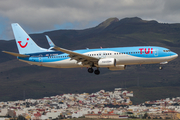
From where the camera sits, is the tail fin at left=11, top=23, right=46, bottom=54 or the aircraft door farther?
the tail fin at left=11, top=23, right=46, bottom=54

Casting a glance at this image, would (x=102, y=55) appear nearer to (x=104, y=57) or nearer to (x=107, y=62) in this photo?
(x=104, y=57)

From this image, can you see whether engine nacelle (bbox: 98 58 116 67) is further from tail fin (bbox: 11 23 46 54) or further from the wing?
tail fin (bbox: 11 23 46 54)

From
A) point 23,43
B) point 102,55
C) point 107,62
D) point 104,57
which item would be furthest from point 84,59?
point 23,43

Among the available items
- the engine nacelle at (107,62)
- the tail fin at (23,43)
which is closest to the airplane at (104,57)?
the engine nacelle at (107,62)

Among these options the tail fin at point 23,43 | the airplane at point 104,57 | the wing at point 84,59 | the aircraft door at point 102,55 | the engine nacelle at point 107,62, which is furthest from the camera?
the tail fin at point 23,43

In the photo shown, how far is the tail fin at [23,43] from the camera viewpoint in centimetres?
7756

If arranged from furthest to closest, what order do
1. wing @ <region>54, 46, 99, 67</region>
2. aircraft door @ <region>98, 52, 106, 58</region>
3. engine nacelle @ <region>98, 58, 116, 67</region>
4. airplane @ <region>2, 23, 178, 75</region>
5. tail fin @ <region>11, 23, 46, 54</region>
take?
tail fin @ <region>11, 23, 46, 54</region>
aircraft door @ <region>98, 52, 106, 58</region>
airplane @ <region>2, 23, 178, 75</region>
wing @ <region>54, 46, 99, 67</region>
engine nacelle @ <region>98, 58, 116, 67</region>

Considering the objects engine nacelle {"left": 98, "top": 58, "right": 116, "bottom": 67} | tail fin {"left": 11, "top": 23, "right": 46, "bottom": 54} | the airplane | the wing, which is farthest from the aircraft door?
tail fin {"left": 11, "top": 23, "right": 46, "bottom": 54}

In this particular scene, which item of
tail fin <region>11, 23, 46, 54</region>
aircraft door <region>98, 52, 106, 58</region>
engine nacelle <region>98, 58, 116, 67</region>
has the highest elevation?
tail fin <region>11, 23, 46, 54</region>

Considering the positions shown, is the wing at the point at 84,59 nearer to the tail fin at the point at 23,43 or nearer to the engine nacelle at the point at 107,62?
the engine nacelle at the point at 107,62

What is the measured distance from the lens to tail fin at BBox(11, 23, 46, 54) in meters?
77.6

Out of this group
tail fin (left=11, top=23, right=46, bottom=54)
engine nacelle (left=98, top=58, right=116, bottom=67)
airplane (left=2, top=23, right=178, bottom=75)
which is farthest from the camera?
tail fin (left=11, top=23, right=46, bottom=54)

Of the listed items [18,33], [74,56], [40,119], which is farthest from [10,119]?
[74,56]

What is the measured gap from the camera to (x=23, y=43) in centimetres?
7912
